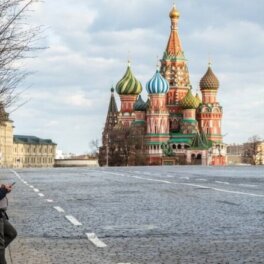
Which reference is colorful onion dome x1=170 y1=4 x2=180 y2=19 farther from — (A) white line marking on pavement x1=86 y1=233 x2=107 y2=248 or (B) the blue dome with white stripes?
(A) white line marking on pavement x1=86 y1=233 x2=107 y2=248

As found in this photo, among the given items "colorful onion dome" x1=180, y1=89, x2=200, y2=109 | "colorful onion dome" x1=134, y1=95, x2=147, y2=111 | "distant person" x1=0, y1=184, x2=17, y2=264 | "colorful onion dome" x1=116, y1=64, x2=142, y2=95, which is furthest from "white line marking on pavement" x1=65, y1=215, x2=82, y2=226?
"colorful onion dome" x1=116, y1=64, x2=142, y2=95

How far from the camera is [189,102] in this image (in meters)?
144

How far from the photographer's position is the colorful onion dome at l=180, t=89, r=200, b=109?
471 ft

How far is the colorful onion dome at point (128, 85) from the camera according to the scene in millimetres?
154375

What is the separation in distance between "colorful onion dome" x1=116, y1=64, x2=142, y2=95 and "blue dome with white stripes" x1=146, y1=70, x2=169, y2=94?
9158 millimetres

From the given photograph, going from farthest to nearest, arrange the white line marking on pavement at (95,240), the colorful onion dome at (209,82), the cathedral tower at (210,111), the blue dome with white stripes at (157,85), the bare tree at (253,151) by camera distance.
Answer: the bare tree at (253,151), the colorful onion dome at (209,82), the cathedral tower at (210,111), the blue dome with white stripes at (157,85), the white line marking on pavement at (95,240)

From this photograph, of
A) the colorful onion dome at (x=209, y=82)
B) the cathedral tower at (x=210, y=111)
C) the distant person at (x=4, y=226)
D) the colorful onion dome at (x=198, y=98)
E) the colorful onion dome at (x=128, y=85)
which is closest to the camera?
the distant person at (x=4, y=226)

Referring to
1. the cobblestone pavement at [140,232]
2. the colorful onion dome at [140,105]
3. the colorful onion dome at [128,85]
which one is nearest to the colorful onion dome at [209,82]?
the colorful onion dome at [140,105]

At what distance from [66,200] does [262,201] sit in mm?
4838

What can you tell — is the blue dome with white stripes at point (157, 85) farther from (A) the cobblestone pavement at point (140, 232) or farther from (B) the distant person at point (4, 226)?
(B) the distant person at point (4, 226)

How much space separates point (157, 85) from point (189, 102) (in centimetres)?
672

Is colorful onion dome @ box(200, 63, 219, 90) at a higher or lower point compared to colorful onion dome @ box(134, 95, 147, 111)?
Result: higher

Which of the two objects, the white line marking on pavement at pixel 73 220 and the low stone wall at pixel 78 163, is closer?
the white line marking on pavement at pixel 73 220

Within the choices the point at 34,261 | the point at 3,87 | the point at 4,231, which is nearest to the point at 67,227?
the point at 34,261
